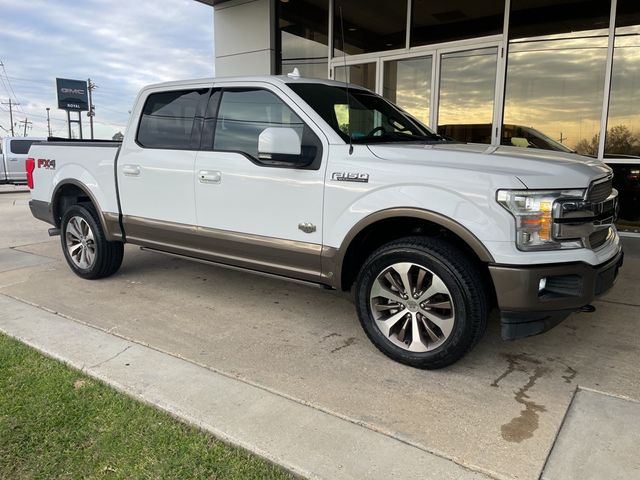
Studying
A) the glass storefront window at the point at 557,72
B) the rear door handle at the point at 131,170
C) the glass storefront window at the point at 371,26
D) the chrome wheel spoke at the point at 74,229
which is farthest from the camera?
the glass storefront window at the point at 371,26

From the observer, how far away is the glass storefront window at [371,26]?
9.12m

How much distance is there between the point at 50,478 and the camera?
240 cm

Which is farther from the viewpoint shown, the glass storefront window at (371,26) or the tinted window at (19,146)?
the tinted window at (19,146)

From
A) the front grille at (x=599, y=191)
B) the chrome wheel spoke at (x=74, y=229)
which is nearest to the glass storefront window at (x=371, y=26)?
the chrome wheel spoke at (x=74, y=229)

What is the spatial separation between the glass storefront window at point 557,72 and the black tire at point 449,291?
18.7 ft

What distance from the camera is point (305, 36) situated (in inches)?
412

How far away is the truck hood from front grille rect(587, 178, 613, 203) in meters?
0.04

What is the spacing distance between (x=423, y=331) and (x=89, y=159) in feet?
12.6

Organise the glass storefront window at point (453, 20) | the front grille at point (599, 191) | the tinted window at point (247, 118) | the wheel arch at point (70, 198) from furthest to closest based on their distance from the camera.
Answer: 1. the glass storefront window at point (453, 20)
2. the wheel arch at point (70, 198)
3. the tinted window at point (247, 118)
4. the front grille at point (599, 191)

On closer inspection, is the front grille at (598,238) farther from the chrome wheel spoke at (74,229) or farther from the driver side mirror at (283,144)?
the chrome wheel spoke at (74,229)

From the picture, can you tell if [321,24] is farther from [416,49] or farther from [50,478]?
[50,478]

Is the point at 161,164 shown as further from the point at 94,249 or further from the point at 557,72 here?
the point at 557,72

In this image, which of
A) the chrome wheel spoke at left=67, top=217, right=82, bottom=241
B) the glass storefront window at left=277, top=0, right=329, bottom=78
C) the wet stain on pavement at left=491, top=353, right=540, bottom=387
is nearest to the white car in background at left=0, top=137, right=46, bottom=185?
the glass storefront window at left=277, top=0, right=329, bottom=78

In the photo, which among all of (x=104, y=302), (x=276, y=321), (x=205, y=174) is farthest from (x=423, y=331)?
(x=104, y=302)
